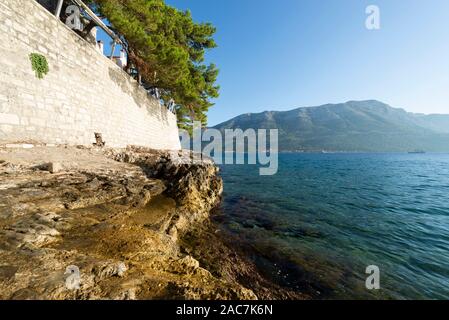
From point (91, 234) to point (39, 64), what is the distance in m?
9.40

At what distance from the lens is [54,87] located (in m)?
9.62

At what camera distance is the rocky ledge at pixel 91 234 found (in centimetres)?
237

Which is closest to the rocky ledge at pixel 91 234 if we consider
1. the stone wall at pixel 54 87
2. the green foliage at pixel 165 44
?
the stone wall at pixel 54 87

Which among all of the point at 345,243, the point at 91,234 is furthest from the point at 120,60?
the point at 345,243

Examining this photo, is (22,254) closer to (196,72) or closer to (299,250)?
(299,250)

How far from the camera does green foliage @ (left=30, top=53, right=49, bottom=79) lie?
8570 millimetres

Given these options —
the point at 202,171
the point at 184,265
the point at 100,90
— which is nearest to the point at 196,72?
the point at 100,90

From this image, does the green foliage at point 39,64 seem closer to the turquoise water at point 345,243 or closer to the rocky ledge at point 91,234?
the rocky ledge at point 91,234

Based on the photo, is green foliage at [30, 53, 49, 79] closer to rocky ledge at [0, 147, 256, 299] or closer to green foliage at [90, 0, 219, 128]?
rocky ledge at [0, 147, 256, 299]

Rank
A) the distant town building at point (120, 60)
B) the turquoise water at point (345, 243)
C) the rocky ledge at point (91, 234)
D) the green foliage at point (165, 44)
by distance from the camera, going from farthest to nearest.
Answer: the distant town building at point (120, 60) < the green foliage at point (165, 44) < the turquoise water at point (345, 243) < the rocky ledge at point (91, 234)

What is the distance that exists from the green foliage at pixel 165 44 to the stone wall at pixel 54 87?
241 centimetres
